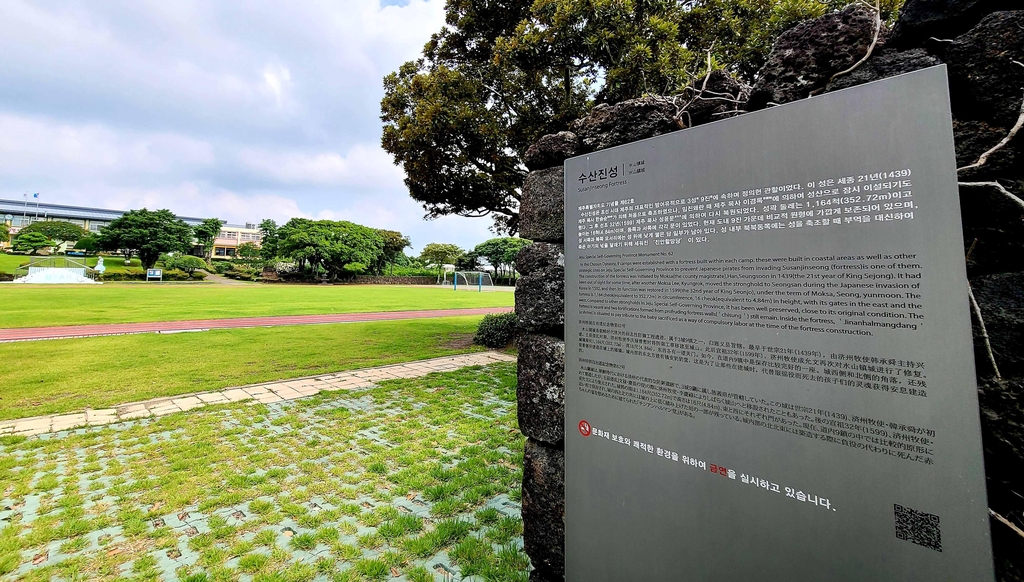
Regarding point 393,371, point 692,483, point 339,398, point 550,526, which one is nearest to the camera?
point 692,483

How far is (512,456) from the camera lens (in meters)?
3.71

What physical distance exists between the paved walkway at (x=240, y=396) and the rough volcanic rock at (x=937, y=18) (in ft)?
20.9

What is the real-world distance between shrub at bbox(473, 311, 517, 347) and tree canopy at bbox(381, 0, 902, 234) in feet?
7.76

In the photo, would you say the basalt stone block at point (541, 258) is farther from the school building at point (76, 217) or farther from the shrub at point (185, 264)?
the school building at point (76, 217)

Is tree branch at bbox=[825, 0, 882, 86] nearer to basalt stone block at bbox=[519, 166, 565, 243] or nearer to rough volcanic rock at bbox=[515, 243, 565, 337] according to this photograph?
basalt stone block at bbox=[519, 166, 565, 243]

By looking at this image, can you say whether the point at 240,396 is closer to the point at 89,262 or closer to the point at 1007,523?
the point at 1007,523

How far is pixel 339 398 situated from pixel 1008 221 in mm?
5968

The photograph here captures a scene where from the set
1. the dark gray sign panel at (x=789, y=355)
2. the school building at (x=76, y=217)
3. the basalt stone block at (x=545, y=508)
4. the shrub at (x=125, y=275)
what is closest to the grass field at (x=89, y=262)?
the shrub at (x=125, y=275)

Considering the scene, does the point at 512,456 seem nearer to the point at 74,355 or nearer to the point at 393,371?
the point at 393,371

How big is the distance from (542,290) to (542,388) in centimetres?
48

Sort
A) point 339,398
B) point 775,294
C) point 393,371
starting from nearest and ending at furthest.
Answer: point 775,294 → point 339,398 → point 393,371

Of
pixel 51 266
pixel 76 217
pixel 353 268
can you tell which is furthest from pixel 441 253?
pixel 76 217

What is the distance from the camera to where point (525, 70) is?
255 inches

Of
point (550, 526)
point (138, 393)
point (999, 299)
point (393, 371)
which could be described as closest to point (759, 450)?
point (999, 299)
